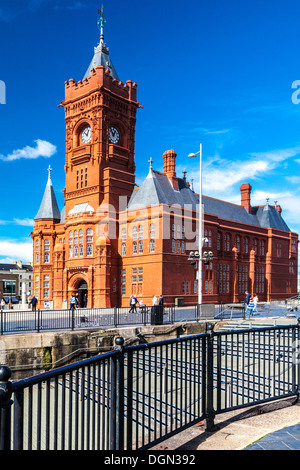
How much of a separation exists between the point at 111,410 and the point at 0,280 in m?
107

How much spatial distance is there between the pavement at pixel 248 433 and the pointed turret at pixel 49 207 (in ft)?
160

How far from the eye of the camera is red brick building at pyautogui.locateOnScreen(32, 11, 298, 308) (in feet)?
132

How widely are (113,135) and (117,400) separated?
4519 centimetres

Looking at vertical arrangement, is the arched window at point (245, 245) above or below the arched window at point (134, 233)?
below

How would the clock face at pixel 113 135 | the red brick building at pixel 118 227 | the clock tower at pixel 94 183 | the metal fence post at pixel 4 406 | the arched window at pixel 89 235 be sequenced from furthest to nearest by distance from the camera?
the clock face at pixel 113 135 < the arched window at pixel 89 235 < the clock tower at pixel 94 183 < the red brick building at pixel 118 227 < the metal fence post at pixel 4 406

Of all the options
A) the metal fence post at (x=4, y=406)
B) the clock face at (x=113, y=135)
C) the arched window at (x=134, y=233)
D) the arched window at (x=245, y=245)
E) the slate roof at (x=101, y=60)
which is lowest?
the metal fence post at (x=4, y=406)

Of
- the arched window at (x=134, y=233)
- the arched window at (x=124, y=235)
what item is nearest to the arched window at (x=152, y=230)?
the arched window at (x=134, y=233)

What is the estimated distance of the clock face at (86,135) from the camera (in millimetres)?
46344

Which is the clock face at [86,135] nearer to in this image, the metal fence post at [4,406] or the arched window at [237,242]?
the arched window at [237,242]

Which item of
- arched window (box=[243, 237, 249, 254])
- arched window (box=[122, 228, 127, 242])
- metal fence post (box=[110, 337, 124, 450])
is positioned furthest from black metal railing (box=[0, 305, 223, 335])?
arched window (box=[243, 237, 249, 254])

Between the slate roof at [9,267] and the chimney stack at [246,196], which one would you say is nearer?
the chimney stack at [246,196]

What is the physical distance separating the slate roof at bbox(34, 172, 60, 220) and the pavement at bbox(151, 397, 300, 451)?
160ft
